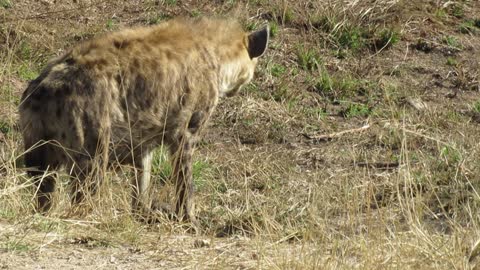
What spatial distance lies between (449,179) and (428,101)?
7.49 feet

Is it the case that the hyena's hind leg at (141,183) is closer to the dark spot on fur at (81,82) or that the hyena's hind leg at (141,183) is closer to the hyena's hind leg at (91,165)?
the hyena's hind leg at (91,165)

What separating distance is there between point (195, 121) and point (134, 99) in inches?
18.1

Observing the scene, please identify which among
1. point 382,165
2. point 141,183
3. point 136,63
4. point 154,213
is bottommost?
point 382,165

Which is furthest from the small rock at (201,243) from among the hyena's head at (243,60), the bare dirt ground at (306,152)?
the hyena's head at (243,60)

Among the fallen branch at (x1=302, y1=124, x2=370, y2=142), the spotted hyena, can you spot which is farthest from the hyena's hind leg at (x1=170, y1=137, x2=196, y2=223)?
the fallen branch at (x1=302, y1=124, x2=370, y2=142)

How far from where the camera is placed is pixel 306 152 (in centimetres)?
784

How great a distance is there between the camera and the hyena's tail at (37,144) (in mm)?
5070

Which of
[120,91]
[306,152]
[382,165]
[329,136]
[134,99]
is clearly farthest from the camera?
[329,136]

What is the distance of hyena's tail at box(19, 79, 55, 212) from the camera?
507 centimetres

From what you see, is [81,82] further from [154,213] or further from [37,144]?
[154,213]

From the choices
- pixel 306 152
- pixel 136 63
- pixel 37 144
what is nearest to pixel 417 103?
pixel 306 152

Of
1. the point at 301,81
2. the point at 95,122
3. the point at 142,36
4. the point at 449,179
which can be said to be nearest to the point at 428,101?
the point at 301,81

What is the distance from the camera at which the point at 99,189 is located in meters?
5.12

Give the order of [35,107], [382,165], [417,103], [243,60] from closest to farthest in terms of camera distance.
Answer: [35,107] < [243,60] < [382,165] < [417,103]
